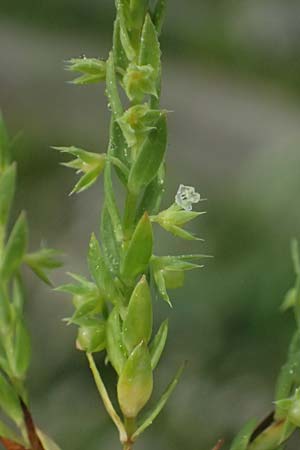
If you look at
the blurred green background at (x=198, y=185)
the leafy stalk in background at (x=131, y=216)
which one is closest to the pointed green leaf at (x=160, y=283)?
the leafy stalk in background at (x=131, y=216)

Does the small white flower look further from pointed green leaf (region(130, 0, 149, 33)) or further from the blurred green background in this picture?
the blurred green background

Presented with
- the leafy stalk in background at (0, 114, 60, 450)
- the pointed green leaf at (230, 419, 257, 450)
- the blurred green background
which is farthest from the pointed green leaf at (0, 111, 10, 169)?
the blurred green background

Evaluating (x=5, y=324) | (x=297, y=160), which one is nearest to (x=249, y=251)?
(x=297, y=160)

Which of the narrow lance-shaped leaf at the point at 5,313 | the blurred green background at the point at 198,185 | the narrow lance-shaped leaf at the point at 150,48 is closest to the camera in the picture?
the narrow lance-shaped leaf at the point at 150,48

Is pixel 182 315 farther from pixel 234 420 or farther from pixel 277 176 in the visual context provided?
pixel 277 176

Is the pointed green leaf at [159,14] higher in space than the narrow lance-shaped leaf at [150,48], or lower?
higher

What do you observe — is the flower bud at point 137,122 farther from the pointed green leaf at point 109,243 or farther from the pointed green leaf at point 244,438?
the pointed green leaf at point 244,438

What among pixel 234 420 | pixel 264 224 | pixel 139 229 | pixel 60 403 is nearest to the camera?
pixel 139 229

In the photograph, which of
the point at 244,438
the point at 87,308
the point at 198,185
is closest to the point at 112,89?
the point at 87,308
